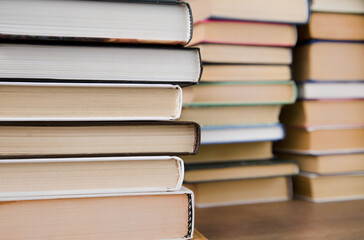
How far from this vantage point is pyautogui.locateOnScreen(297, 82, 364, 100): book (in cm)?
99

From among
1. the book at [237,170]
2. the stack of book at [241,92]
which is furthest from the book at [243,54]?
the book at [237,170]

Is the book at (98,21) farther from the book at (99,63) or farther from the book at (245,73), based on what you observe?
the book at (245,73)

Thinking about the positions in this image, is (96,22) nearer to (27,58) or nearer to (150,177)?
(27,58)

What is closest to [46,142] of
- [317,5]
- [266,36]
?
[266,36]

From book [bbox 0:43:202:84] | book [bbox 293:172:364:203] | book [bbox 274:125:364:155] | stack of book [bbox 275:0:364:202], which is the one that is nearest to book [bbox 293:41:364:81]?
stack of book [bbox 275:0:364:202]

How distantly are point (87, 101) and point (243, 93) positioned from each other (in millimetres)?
447

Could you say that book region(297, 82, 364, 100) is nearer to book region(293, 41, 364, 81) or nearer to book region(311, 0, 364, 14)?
book region(293, 41, 364, 81)

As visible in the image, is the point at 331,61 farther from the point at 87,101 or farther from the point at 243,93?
the point at 87,101

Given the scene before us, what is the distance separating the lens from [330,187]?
39.5 inches

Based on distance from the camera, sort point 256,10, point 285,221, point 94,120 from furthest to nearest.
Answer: point 256,10, point 285,221, point 94,120

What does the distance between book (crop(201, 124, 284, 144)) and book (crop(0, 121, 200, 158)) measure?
296 millimetres

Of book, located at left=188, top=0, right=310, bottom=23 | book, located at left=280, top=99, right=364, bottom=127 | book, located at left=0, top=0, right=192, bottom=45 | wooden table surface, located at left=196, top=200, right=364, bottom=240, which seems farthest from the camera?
book, located at left=280, top=99, right=364, bottom=127

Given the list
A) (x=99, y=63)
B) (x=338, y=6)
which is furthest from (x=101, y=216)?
(x=338, y=6)

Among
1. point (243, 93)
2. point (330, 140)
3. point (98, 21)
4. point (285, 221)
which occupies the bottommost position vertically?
point (285, 221)
